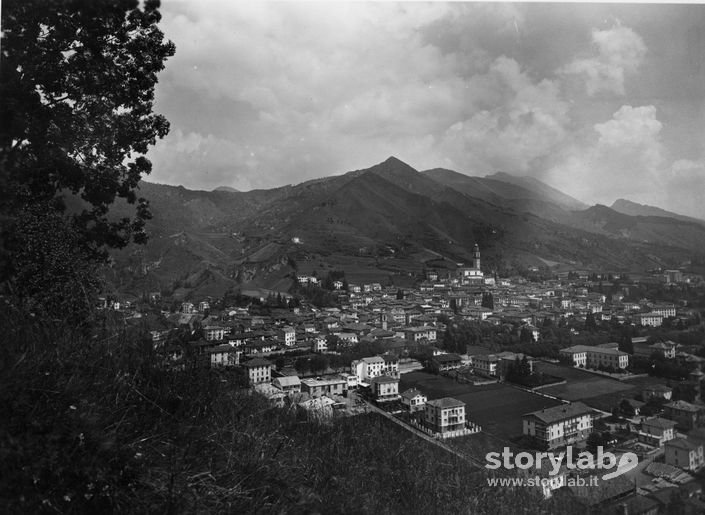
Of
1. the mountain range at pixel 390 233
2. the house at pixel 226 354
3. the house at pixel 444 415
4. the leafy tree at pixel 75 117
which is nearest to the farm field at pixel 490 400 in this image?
the house at pixel 444 415

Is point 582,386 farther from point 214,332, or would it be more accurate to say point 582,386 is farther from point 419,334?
point 214,332

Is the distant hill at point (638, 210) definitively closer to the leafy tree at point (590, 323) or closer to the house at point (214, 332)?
the leafy tree at point (590, 323)

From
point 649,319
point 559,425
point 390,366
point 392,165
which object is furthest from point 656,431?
point 392,165

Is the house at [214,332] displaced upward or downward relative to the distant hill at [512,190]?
downward

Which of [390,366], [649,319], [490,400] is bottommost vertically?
[490,400]

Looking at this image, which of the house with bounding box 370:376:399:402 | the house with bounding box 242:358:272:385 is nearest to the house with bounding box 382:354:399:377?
the house with bounding box 370:376:399:402

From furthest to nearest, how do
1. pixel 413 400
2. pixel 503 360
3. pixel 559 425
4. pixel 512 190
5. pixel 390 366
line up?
pixel 512 190
pixel 390 366
pixel 503 360
pixel 413 400
pixel 559 425

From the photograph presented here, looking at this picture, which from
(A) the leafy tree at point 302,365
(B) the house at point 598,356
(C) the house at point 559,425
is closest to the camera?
(C) the house at point 559,425

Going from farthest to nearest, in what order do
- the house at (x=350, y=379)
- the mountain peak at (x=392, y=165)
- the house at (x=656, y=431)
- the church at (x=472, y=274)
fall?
the church at (x=472, y=274) → the mountain peak at (x=392, y=165) → the house at (x=350, y=379) → the house at (x=656, y=431)

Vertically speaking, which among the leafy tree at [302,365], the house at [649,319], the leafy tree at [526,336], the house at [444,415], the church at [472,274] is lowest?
the house at [444,415]
